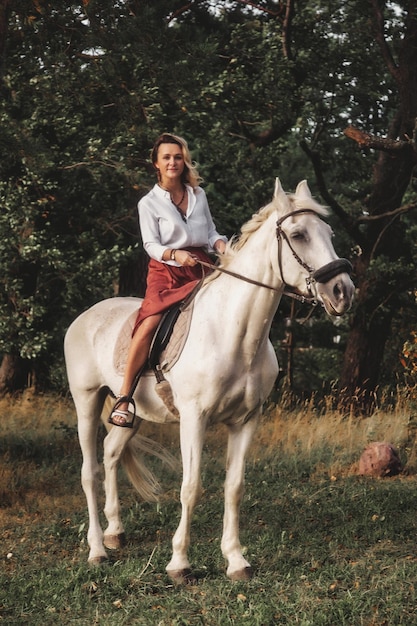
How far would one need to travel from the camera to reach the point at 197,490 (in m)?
5.80

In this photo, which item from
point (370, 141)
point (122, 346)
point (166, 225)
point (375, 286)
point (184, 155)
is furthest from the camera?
point (375, 286)

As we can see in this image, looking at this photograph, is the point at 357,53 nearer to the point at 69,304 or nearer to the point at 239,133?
the point at 239,133

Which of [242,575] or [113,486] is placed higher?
[113,486]

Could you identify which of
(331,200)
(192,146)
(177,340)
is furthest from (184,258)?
(192,146)

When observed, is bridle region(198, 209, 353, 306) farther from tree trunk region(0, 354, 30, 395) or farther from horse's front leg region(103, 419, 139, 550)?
tree trunk region(0, 354, 30, 395)

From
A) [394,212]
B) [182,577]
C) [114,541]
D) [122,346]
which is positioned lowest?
[114,541]

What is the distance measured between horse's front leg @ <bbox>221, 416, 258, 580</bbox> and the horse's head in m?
1.16

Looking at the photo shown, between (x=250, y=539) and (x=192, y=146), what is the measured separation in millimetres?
10038

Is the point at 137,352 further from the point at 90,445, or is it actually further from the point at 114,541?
the point at 114,541

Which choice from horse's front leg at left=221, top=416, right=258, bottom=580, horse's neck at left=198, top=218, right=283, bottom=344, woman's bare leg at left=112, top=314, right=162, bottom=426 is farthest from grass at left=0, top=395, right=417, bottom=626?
horse's neck at left=198, top=218, right=283, bottom=344

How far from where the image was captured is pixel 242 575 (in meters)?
5.82

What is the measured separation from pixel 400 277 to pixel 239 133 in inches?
156

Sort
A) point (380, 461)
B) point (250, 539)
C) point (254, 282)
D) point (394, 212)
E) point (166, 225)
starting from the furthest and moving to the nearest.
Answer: point (394, 212), point (380, 461), point (250, 539), point (166, 225), point (254, 282)

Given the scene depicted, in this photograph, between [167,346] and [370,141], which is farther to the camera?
[370,141]
